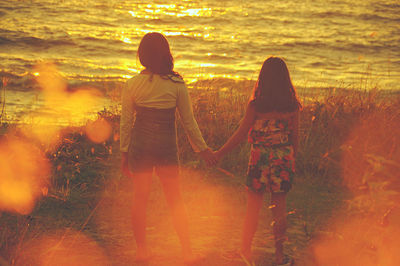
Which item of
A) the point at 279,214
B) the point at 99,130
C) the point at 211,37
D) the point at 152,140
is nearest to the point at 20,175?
the point at 99,130

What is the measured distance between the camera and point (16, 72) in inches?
640

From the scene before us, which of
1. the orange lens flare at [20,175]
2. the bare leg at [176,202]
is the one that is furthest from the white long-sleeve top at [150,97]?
the orange lens flare at [20,175]

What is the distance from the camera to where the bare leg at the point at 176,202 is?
384 cm

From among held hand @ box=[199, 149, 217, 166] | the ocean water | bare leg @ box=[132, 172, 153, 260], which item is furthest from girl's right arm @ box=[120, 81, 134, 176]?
the ocean water

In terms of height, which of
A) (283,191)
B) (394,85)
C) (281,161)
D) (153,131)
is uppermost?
(153,131)

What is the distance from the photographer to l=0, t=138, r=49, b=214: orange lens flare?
5.05 m

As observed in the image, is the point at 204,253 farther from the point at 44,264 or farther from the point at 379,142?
the point at 379,142

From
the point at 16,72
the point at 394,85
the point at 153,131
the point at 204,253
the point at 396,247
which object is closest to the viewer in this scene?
the point at 396,247

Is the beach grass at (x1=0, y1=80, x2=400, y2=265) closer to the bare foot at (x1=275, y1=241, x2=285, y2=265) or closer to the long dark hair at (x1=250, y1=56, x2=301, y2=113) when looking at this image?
the bare foot at (x1=275, y1=241, x2=285, y2=265)

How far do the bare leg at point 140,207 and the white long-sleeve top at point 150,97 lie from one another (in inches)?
10.9

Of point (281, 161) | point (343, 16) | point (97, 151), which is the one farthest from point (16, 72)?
point (343, 16)

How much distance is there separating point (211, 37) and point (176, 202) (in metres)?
22.3

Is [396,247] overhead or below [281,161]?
below

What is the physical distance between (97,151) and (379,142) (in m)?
3.78
